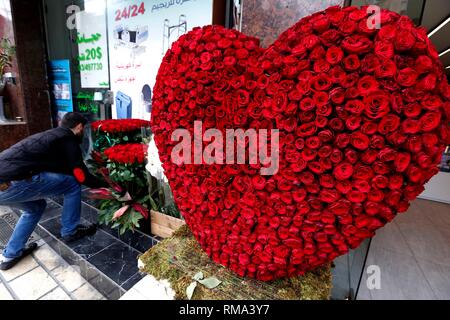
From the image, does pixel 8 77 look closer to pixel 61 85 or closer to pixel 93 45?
pixel 61 85

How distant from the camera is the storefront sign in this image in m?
3.95

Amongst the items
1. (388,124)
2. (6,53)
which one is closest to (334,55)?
(388,124)

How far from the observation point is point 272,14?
1.18m

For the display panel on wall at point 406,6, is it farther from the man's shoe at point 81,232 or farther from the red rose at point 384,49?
the man's shoe at point 81,232

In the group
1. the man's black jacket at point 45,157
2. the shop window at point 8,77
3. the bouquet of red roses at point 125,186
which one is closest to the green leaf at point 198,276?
the bouquet of red roses at point 125,186

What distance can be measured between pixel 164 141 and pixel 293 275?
71 centimetres

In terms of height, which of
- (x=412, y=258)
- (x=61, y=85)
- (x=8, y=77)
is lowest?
(x=412, y=258)

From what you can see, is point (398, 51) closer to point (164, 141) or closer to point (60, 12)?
point (164, 141)

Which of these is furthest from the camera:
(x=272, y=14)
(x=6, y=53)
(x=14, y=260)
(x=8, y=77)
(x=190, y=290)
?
(x=8, y=77)

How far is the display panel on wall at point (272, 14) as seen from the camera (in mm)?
1110

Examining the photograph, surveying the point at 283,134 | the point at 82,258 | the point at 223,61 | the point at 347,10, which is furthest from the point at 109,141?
the point at 347,10

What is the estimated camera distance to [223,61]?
0.74 meters

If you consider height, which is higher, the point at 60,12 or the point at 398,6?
the point at 60,12

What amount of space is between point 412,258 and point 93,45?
466 centimetres
